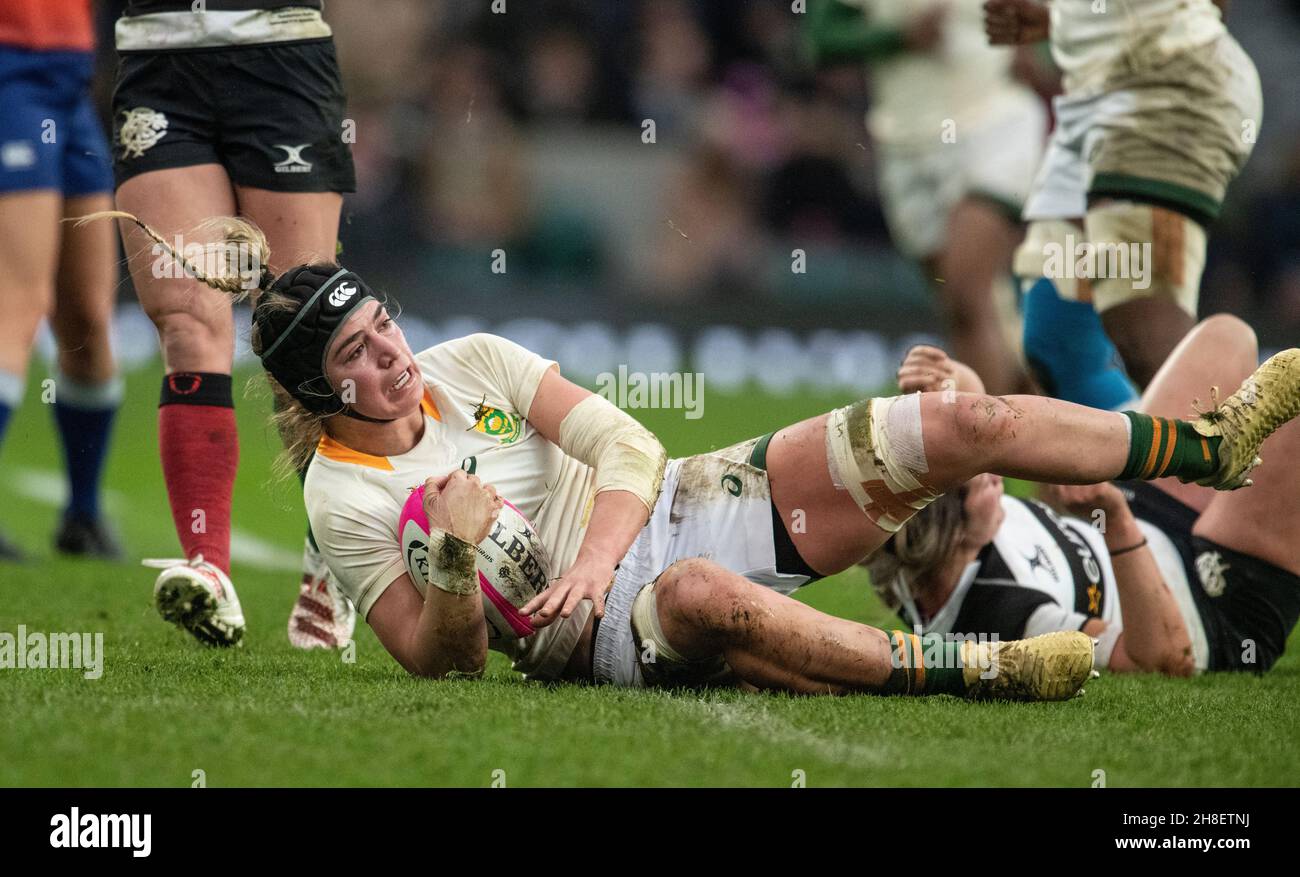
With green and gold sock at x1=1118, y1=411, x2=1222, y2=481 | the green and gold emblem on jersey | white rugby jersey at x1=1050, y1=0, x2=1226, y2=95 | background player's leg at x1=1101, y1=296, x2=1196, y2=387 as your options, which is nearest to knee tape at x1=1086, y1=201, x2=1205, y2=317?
background player's leg at x1=1101, y1=296, x2=1196, y2=387

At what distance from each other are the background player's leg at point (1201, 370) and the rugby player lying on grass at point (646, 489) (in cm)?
82

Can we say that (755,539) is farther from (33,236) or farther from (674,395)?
(674,395)

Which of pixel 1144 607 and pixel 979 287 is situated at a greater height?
pixel 979 287

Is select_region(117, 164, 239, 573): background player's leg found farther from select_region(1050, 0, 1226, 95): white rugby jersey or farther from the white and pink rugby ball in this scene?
select_region(1050, 0, 1226, 95): white rugby jersey

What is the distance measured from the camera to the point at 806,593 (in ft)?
19.3

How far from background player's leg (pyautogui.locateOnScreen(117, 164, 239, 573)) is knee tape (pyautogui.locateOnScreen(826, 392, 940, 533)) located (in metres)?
1.78

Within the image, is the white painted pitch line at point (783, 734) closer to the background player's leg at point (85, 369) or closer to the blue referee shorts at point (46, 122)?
the blue referee shorts at point (46, 122)

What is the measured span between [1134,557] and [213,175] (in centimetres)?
264

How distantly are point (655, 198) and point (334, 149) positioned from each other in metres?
9.90

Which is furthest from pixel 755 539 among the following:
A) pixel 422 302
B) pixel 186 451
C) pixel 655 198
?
pixel 655 198

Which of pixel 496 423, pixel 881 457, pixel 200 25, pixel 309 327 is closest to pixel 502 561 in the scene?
pixel 496 423

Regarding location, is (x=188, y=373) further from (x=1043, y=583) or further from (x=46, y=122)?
(x=1043, y=583)

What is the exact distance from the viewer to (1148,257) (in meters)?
5.15

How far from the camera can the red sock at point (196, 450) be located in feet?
14.3
